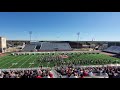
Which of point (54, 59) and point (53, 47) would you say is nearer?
point (54, 59)

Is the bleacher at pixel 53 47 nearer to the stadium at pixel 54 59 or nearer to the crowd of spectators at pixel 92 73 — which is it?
the stadium at pixel 54 59

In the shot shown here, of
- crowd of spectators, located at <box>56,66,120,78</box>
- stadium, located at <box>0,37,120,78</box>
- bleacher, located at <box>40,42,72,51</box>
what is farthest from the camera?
bleacher, located at <box>40,42,72,51</box>

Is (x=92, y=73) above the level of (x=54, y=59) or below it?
above

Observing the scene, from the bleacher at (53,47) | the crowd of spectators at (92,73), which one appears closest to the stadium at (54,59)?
the bleacher at (53,47)

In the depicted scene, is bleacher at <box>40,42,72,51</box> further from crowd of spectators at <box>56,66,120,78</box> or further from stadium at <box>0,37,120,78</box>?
crowd of spectators at <box>56,66,120,78</box>

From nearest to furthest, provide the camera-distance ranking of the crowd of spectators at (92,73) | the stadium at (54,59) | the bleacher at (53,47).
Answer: the crowd of spectators at (92,73) < the stadium at (54,59) < the bleacher at (53,47)

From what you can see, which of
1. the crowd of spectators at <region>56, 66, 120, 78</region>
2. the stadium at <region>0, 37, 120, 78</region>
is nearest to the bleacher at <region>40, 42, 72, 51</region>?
the stadium at <region>0, 37, 120, 78</region>

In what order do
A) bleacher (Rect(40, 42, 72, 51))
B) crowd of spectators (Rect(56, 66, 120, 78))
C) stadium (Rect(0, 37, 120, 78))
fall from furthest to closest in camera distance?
bleacher (Rect(40, 42, 72, 51)) < stadium (Rect(0, 37, 120, 78)) < crowd of spectators (Rect(56, 66, 120, 78))

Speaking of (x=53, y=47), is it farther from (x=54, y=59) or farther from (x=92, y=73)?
(x=92, y=73)

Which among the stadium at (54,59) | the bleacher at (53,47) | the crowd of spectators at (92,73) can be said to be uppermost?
the bleacher at (53,47)

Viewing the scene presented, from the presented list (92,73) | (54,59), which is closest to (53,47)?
(54,59)
